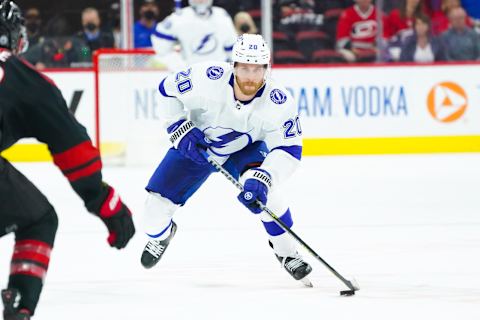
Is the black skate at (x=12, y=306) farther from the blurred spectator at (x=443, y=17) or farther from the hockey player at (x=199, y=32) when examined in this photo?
the blurred spectator at (x=443, y=17)

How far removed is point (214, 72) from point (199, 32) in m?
4.55

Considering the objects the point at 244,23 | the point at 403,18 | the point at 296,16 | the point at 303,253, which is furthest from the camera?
the point at 403,18

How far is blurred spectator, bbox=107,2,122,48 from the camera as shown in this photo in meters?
9.51

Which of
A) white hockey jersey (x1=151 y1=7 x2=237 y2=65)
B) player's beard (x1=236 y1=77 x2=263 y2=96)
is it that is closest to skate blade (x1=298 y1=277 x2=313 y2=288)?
player's beard (x1=236 y1=77 x2=263 y2=96)

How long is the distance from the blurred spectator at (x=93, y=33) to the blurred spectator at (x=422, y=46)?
7.79ft

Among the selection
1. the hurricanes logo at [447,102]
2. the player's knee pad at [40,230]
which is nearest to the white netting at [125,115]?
the hurricanes logo at [447,102]

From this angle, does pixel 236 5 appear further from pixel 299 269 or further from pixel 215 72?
pixel 299 269

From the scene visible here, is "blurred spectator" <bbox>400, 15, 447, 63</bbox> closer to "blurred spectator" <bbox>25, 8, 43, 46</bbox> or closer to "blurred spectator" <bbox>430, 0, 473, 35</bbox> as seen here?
"blurred spectator" <bbox>430, 0, 473, 35</bbox>

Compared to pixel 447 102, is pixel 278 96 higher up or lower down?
higher up

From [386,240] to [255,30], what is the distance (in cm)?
433

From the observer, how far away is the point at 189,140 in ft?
14.6

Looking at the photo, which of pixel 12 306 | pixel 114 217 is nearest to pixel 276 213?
pixel 114 217

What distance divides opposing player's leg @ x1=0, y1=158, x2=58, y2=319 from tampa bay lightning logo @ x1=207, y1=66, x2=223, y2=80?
65.2 inches

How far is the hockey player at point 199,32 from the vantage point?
8953 mm
